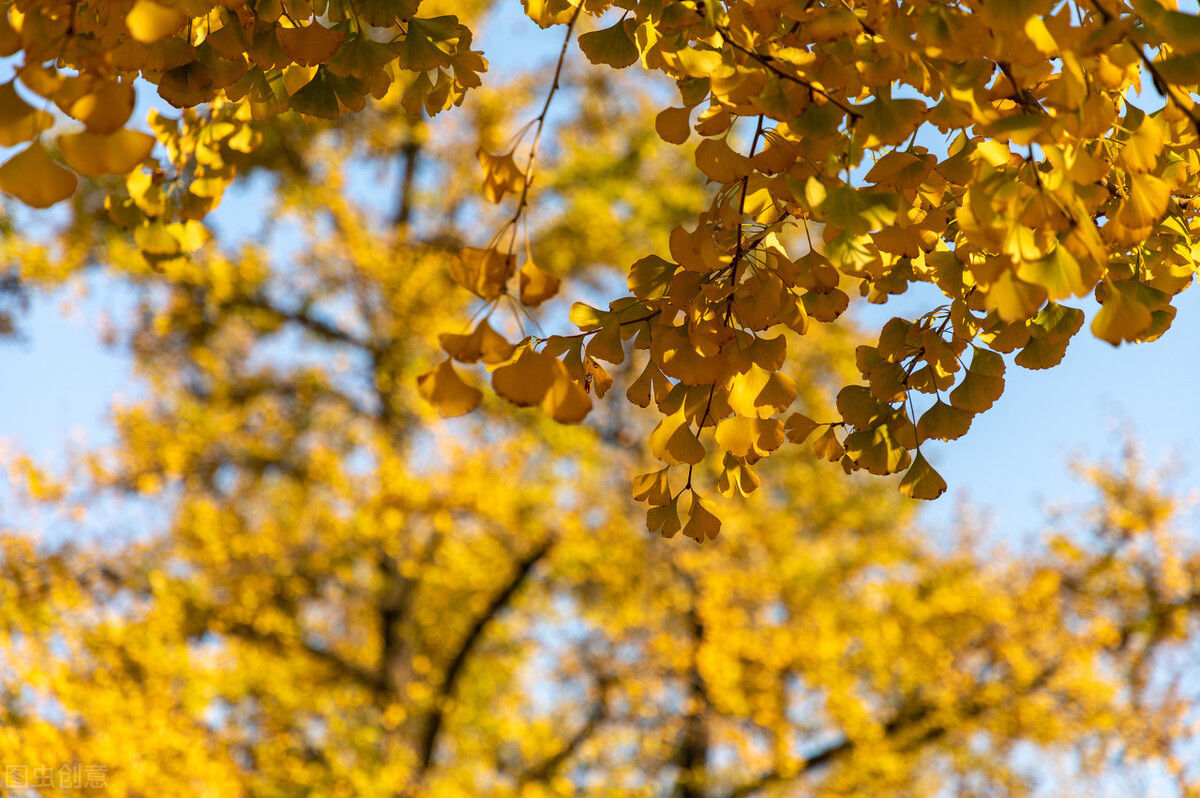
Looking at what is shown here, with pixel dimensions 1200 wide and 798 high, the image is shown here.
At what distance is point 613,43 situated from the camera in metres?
1.47

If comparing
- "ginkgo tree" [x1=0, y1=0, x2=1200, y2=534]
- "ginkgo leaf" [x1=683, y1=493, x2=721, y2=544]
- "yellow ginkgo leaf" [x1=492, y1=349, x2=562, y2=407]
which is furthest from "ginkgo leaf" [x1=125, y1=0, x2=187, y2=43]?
"ginkgo leaf" [x1=683, y1=493, x2=721, y2=544]

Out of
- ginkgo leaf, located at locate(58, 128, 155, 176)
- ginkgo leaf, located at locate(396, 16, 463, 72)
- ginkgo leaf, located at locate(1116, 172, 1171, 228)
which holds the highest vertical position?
ginkgo leaf, located at locate(396, 16, 463, 72)

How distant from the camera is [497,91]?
9273 mm

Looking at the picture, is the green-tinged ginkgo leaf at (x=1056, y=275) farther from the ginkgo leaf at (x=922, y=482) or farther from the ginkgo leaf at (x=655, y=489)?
the ginkgo leaf at (x=655, y=489)

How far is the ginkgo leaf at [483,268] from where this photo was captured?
3.52 feet

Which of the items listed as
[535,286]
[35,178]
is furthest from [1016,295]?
[35,178]

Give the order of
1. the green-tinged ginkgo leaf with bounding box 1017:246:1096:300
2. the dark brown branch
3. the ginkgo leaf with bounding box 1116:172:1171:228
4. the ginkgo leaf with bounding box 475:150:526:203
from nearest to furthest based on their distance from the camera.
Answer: the green-tinged ginkgo leaf with bounding box 1017:246:1096:300
the ginkgo leaf with bounding box 1116:172:1171:228
the ginkgo leaf with bounding box 475:150:526:203
the dark brown branch

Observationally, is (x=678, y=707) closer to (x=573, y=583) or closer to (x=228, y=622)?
(x=573, y=583)

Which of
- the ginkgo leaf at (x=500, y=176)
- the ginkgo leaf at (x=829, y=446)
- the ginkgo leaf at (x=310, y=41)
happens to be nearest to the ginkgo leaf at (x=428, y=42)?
the ginkgo leaf at (x=310, y=41)

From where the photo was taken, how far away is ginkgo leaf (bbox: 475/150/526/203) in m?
1.27

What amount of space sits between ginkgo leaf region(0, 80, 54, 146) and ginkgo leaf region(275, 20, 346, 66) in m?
0.43

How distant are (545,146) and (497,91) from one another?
0.72 meters

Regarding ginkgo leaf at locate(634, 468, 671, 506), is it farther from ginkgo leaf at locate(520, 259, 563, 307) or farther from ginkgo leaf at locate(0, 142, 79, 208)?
ginkgo leaf at locate(0, 142, 79, 208)

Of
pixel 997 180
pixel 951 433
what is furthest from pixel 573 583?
pixel 997 180
